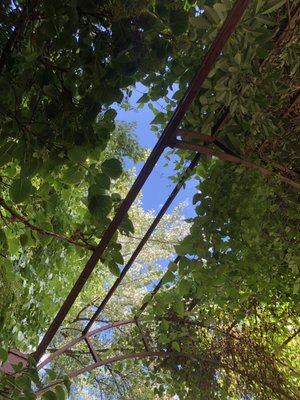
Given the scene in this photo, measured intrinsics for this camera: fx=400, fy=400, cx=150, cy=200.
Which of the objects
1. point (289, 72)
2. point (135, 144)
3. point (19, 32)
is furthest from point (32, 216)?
point (135, 144)

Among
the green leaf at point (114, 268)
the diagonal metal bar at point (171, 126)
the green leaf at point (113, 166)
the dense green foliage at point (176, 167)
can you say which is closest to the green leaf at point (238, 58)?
the dense green foliage at point (176, 167)

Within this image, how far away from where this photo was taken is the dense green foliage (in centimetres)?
94

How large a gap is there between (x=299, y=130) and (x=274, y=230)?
355 millimetres

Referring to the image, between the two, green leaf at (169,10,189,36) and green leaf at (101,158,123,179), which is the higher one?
green leaf at (169,10,189,36)

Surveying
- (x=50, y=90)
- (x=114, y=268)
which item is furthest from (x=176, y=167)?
(x=50, y=90)

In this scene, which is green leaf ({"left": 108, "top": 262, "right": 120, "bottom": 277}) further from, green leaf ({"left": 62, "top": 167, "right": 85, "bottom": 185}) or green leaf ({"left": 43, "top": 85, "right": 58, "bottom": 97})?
green leaf ({"left": 43, "top": 85, "right": 58, "bottom": 97})

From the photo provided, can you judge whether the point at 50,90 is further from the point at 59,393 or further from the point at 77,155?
the point at 59,393

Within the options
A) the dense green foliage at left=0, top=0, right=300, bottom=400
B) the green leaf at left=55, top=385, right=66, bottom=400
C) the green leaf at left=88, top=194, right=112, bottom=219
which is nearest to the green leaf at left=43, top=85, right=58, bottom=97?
the dense green foliage at left=0, top=0, right=300, bottom=400

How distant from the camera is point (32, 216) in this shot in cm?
134

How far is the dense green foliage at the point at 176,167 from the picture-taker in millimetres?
938

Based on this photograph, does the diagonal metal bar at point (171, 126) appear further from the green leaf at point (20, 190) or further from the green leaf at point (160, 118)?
the green leaf at point (160, 118)

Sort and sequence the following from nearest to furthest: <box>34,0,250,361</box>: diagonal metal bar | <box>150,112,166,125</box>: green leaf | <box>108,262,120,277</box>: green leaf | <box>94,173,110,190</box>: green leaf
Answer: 1. <box>34,0,250,361</box>: diagonal metal bar
2. <box>94,173,110,190</box>: green leaf
3. <box>108,262,120,277</box>: green leaf
4. <box>150,112,166,125</box>: green leaf

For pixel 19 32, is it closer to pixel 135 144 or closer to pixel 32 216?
pixel 32 216

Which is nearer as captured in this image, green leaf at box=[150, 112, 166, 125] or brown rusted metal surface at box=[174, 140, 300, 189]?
brown rusted metal surface at box=[174, 140, 300, 189]
